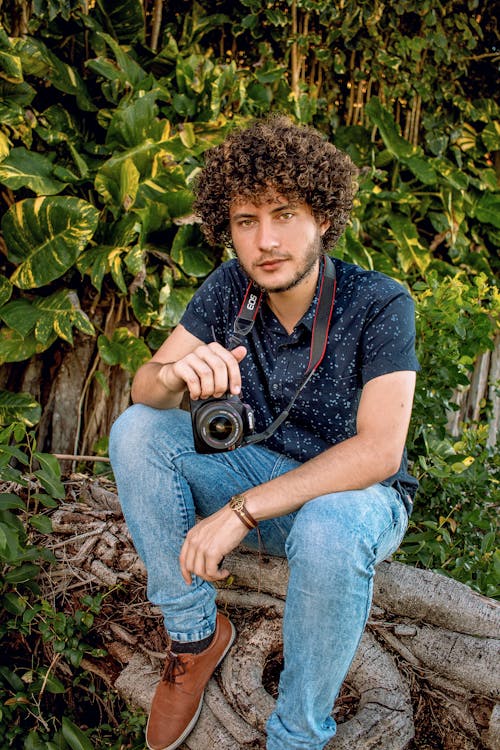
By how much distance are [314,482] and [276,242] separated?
0.71 metres

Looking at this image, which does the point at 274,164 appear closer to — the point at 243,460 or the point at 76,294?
the point at 243,460

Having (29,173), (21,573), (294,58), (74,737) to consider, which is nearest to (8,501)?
(21,573)

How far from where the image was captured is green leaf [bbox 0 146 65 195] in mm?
2830

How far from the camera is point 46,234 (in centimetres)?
292

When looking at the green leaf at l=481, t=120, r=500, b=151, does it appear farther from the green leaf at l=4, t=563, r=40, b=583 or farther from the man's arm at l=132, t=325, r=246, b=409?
the green leaf at l=4, t=563, r=40, b=583

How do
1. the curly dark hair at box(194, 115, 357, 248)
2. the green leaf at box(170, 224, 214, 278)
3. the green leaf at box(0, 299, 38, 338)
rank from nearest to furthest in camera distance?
1. the curly dark hair at box(194, 115, 357, 248)
2. the green leaf at box(0, 299, 38, 338)
3. the green leaf at box(170, 224, 214, 278)

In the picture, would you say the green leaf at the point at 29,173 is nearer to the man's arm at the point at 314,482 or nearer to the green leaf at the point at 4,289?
the green leaf at the point at 4,289

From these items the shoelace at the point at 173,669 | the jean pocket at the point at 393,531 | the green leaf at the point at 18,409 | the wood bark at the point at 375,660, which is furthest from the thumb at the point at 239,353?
the green leaf at the point at 18,409

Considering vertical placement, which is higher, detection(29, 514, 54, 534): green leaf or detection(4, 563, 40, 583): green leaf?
detection(29, 514, 54, 534): green leaf

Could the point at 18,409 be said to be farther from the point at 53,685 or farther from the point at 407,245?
the point at 407,245

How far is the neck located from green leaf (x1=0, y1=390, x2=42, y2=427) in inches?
58.7

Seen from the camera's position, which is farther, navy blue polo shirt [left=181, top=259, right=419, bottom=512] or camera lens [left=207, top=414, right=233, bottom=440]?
navy blue polo shirt [left=181, top=259, right=419, bottom=512]

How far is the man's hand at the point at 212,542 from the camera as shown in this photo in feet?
5.29

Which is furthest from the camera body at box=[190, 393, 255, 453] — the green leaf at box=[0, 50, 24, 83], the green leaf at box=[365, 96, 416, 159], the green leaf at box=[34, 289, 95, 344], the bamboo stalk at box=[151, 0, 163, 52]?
the green leaf at box=[365, 96, 416, 159]
